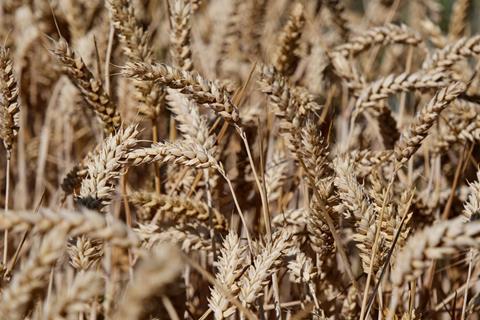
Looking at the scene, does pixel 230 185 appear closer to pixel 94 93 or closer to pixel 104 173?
pixel 104 173

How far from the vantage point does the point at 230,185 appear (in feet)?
3.55

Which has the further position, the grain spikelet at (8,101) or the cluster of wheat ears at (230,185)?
the grain spikelet at (8,101)

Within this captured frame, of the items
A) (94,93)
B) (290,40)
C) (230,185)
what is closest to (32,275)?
(230,185)

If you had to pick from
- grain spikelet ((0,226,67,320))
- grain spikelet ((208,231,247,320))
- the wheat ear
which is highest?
the wheat ear

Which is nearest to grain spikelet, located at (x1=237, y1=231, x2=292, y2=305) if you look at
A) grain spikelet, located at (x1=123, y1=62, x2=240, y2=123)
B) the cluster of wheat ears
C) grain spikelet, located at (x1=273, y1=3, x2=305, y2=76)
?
the cluster of wheat ears

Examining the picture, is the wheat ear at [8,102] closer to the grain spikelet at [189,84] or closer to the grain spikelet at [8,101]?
the grain spikelet at [8,101]

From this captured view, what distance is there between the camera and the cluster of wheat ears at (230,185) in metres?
0.74

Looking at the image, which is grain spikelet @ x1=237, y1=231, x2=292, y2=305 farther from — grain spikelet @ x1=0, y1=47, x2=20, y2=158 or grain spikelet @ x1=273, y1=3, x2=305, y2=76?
grain spikelet @ x1=273, y1=3, x2=305, y2=76

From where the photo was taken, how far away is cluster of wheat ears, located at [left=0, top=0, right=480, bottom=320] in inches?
29.3

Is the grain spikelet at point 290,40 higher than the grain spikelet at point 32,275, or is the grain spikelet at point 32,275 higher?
the grain spikelet at point 290,40

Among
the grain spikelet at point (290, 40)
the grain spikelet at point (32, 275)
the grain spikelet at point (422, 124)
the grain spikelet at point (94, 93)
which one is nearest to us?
the grain spikelet at point (32, 275)

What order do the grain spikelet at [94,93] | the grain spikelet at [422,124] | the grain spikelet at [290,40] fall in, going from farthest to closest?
the grain spikelet at [290,40] < the grain spikelet at [94,93] < the grain spikelet at [422,124]

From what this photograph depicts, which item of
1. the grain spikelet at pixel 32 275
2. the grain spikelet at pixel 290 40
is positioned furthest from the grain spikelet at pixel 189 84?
the grain spikelet at pixel 290 40

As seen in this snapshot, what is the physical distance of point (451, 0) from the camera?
11.4 ft
